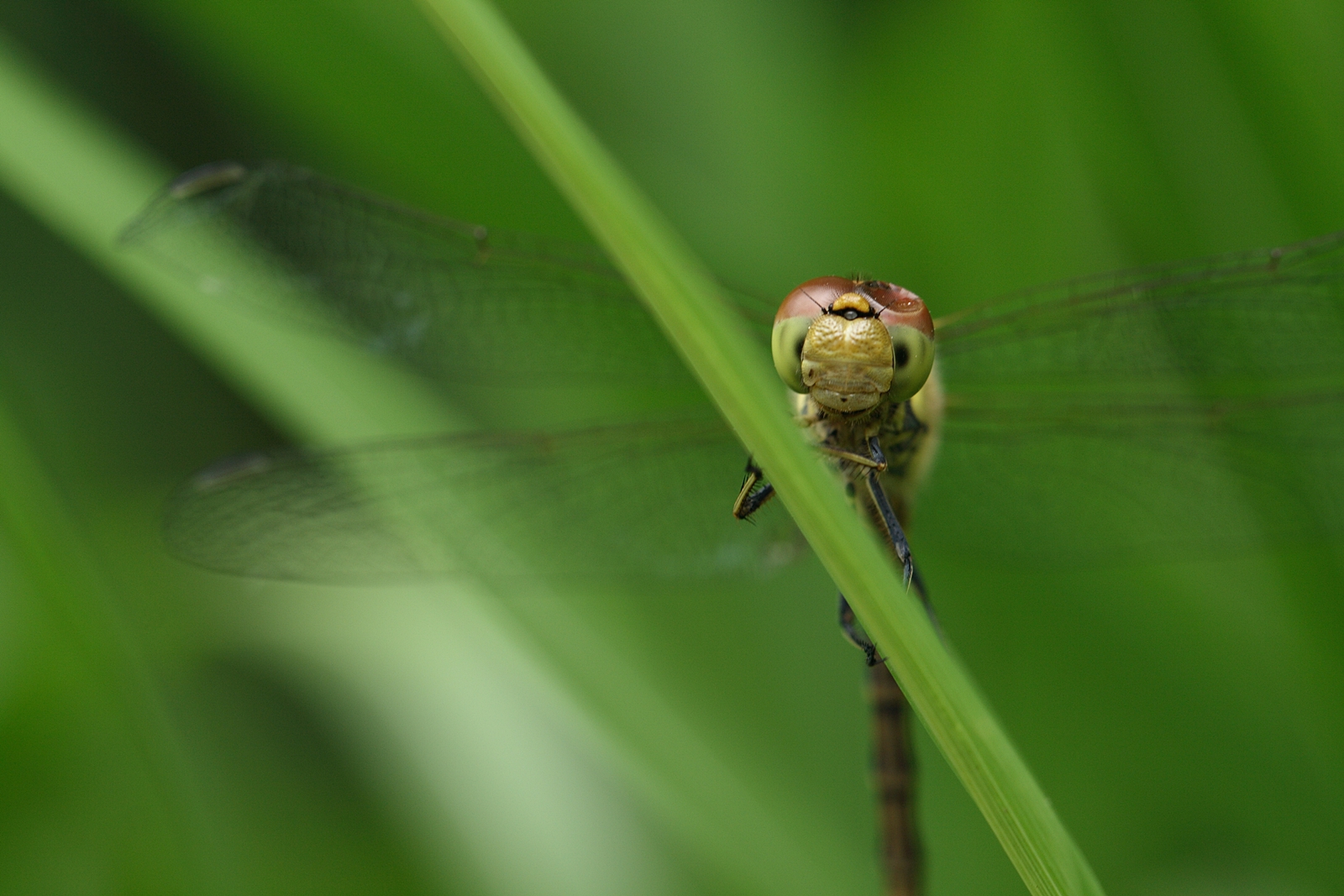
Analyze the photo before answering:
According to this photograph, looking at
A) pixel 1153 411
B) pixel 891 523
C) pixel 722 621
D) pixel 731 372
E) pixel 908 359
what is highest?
pixel 1153 411

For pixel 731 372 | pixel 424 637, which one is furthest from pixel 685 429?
pixel 731 372

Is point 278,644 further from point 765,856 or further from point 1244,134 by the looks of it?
point 1244,134

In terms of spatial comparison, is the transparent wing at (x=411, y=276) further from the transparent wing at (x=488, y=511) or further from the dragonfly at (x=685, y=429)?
the transparent wing at (x=488, y=511)

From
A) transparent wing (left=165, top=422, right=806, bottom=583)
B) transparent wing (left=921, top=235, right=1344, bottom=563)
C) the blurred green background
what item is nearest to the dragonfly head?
transparent wing (left=921, top=235, right=1344, bottom=563)

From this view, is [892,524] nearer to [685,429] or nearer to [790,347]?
[790,347]

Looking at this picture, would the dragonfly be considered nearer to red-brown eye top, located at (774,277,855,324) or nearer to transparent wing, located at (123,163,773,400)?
transparent wing, located at (123,163,773,400)

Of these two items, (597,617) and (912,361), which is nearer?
(912,361)

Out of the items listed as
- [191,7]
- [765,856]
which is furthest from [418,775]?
[191,7]
